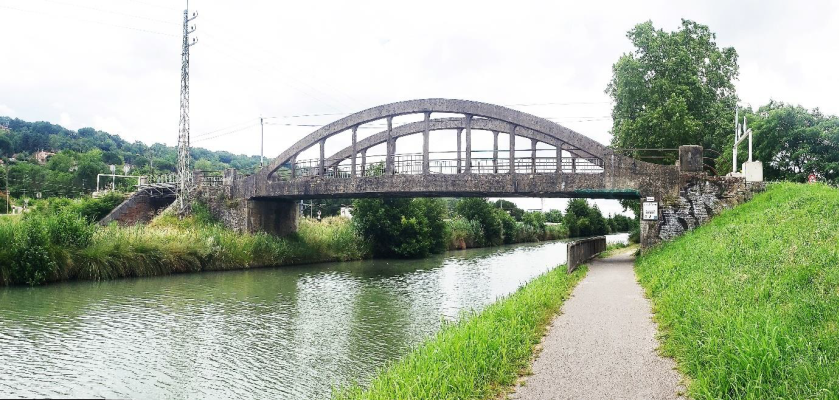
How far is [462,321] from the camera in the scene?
32.9 feet

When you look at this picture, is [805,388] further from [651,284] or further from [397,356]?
[651,284]

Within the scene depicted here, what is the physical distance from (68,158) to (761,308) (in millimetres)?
87449

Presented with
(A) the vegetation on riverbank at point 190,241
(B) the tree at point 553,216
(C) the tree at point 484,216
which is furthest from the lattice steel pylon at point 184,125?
(B) the tree at point 553,216

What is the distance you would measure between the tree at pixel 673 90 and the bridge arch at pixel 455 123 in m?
5.55

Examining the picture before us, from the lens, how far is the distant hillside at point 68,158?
212ft

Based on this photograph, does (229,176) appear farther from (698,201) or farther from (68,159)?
(68,159)

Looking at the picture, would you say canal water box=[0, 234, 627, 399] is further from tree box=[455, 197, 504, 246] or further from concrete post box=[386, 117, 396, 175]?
tree box=[455, 197, 504, 246]

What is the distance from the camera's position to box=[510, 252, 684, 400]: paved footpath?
5.78m

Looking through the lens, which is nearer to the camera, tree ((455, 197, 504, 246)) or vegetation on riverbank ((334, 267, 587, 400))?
vegetation on riverbank ((334, 267, 587, 400))

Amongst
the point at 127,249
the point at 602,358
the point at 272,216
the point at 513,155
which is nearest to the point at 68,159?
the point at 272,216

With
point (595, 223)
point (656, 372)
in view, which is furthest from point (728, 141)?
point (595, 223)

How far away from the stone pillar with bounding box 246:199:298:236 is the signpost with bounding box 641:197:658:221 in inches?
760

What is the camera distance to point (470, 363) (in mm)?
6488

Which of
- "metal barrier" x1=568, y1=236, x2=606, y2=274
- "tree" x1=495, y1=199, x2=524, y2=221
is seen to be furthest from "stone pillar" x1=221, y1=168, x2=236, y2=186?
"tree" x1=495, y1=199, x2=524, y2=221
